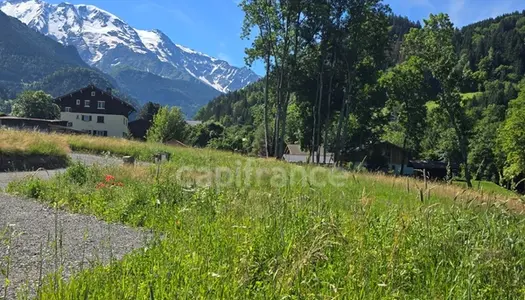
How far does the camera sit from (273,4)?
103 feet

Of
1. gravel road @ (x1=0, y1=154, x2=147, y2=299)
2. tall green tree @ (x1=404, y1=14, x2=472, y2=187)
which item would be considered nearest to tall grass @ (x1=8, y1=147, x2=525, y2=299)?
gravel road @ (x1=0, y1=154, x2=147, y2=299)

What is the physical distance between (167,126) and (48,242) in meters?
65.3

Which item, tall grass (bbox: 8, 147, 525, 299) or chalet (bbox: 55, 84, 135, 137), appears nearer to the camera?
tall grass (bbox: 8, 147, 525, 299)

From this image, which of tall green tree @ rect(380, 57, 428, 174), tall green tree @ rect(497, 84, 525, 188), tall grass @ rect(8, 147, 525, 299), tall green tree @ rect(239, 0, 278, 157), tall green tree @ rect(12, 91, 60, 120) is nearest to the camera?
tall grass @ rect(8, 147, 525, 299)

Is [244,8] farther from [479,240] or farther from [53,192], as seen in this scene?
[479,240]

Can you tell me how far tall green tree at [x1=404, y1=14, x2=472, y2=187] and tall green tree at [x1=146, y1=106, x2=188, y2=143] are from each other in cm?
3769

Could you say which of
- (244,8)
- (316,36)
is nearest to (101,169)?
(244,8)

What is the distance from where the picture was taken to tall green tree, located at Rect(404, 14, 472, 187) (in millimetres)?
34875

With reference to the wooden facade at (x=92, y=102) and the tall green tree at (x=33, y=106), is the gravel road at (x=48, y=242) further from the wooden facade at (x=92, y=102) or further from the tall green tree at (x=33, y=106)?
the tall green tree at (x=33, y=106)

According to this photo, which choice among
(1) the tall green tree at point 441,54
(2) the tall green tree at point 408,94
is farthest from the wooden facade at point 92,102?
(1) the tall green tree at point 441,54

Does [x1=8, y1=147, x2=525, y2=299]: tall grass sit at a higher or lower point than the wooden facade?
lower

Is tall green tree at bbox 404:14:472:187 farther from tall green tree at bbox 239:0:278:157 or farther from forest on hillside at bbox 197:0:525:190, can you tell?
tall green tree at bbox 239:0:278:157

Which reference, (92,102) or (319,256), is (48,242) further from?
(92,102)

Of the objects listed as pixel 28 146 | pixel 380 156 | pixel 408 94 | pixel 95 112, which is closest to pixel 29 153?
pixel 28 146
